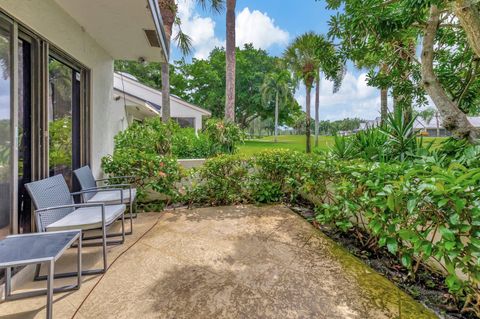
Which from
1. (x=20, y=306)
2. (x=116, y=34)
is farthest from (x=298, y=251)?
(x=116, y=34)

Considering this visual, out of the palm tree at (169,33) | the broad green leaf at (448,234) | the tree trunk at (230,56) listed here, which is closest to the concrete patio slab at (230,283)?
the broad green leaf at (448,234)

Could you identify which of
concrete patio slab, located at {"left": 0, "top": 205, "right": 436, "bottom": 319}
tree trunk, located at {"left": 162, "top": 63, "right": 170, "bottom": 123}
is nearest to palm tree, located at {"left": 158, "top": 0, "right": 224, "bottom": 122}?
tree trunk, located at {"left": 162, "top": 63, "right": 170, "bottom": 123}

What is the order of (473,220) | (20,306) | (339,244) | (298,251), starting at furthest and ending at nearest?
1. (339,244)
2. (298,251)
3. (20,306)
4. (473,220)

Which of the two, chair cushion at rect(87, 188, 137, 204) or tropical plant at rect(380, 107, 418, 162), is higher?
tropical plant at rect(380, 107, 418, 162)

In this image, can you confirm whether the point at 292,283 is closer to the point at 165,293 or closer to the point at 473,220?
the point at 165,293

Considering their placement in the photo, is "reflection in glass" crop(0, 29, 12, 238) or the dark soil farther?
"reflection in glass" crop(0, 29, 12, 238)

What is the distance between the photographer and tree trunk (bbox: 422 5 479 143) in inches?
135

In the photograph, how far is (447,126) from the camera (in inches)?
140

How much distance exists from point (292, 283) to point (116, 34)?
469 centimetres

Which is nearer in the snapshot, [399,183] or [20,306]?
[20,306]

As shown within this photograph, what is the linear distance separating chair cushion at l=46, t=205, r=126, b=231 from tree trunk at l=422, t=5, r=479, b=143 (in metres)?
4.66

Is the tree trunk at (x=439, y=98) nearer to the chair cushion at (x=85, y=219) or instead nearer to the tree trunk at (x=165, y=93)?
the chair cushion at (x=85, y=219)

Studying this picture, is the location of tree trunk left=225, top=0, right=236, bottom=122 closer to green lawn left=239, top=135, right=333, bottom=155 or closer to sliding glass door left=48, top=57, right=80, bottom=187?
green lawn left=239, top=135, right=333, bottom=155

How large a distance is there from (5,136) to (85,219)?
1130 mm
